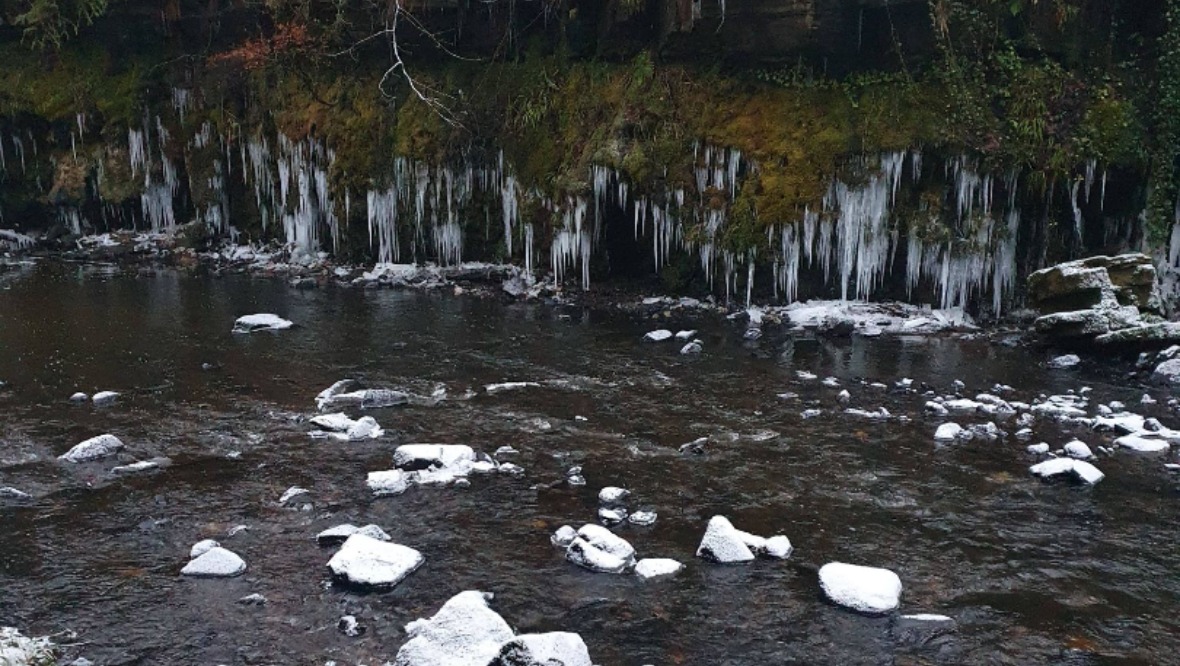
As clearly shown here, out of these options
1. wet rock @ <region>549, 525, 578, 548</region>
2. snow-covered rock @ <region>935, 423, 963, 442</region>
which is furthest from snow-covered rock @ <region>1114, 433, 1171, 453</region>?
wet rock @ <region>549, 525, 578, 548</region>

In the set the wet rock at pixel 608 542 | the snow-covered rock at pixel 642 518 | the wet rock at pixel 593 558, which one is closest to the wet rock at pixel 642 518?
the snow-covered rock at pixel 642 518

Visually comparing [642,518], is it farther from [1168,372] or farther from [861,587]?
[1168,372]

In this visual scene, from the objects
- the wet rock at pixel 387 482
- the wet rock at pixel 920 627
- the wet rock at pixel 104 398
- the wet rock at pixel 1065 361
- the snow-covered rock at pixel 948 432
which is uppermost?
the wet rock at pixel 104 398

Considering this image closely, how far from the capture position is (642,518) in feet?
26.2

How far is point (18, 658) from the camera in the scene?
17.9 feet

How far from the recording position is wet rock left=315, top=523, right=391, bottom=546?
740 cm

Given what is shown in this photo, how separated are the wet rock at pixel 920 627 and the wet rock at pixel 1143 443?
5.10 m

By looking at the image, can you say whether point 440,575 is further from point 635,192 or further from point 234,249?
point 234,249

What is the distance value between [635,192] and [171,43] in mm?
15364

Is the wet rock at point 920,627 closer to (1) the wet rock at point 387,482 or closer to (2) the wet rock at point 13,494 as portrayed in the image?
(1) the wet rock at point 387,482

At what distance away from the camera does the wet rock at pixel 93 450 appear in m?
9.05

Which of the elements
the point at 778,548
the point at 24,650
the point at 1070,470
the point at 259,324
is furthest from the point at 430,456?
the point at 259,324

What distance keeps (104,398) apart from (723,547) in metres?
8.04

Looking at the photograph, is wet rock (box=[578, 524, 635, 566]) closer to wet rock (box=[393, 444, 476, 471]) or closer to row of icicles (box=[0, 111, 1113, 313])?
wet rock (box=[393, 444, 476, 471])
